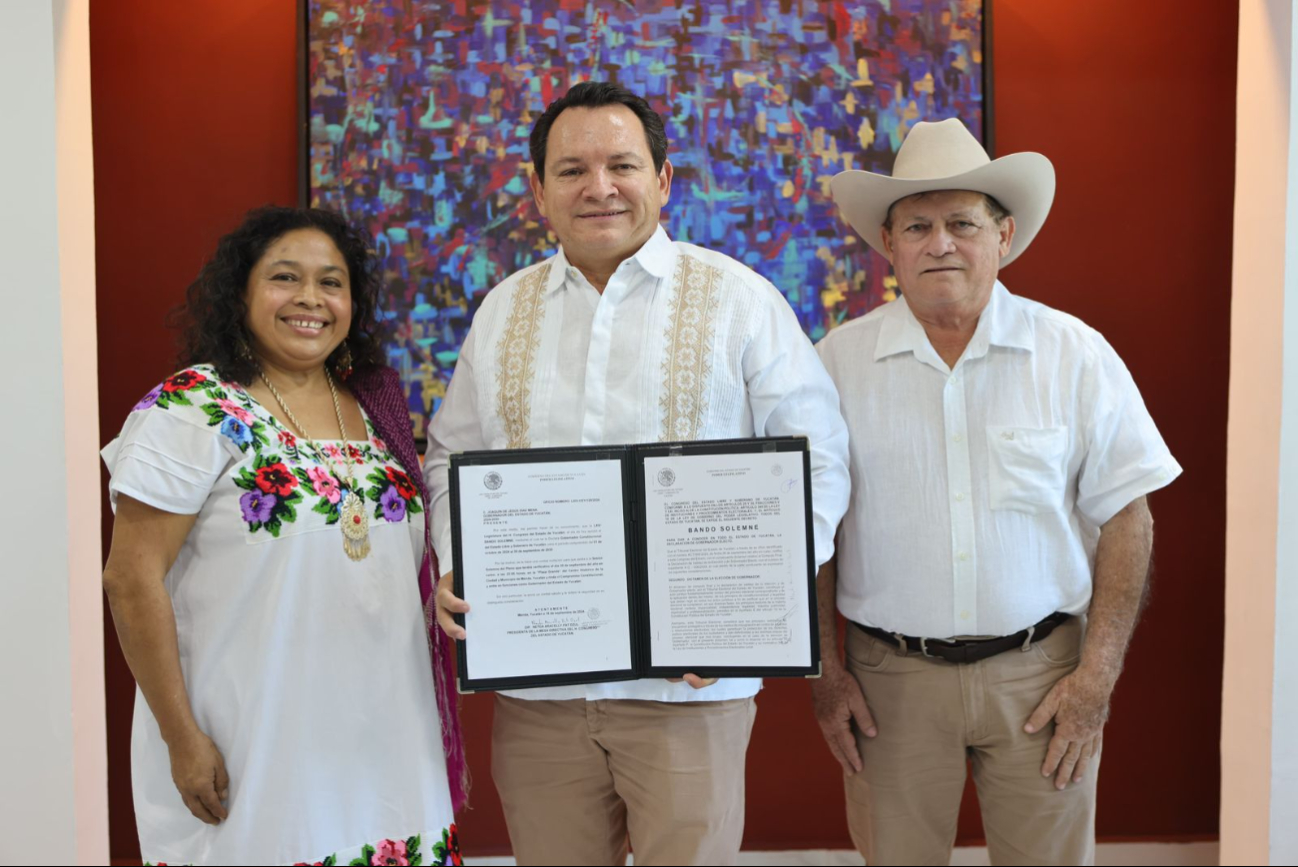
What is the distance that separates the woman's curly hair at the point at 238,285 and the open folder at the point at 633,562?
620 mm

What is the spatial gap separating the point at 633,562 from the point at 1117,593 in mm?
1051

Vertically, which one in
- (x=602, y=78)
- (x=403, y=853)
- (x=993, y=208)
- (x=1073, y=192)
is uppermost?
(x=602, y=78)

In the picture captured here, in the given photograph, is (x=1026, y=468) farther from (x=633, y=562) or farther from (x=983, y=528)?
(x=633, y=562)

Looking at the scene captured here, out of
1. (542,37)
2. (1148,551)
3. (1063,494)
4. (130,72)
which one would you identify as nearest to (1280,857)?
(1148,551)

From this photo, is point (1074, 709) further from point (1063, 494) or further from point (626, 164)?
point (626, 164)

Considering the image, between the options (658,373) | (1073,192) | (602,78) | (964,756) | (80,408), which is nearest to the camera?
(658,373)

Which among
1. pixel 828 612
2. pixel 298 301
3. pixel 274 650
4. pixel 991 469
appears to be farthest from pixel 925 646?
pixel 298 301

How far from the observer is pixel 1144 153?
303 cm

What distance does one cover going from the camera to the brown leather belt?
2.13 meters

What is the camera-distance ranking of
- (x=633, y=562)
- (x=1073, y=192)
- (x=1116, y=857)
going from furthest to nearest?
(x=1116, y=857) < (x=1073, y=192) < (x=633, y=562)

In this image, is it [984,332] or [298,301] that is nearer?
[298,301]

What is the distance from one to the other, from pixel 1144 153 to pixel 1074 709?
1.77 m

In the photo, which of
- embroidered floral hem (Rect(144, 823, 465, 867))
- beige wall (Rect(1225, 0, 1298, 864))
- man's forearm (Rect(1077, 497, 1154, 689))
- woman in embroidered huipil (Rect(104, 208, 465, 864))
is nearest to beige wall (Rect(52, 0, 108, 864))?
woman in embroidered huipil (Rect(104, 208, 465, 864))

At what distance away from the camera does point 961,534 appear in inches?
83.7
